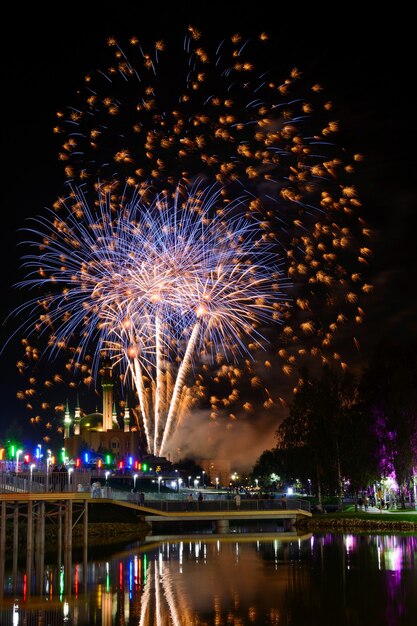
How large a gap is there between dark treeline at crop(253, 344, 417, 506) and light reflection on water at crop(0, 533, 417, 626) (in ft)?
63.0

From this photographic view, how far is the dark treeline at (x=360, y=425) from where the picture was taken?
68250 millimetres

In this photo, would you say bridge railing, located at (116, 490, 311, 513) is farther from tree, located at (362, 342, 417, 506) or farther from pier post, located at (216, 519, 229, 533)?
tree, located at (362, 342, 417, 506)

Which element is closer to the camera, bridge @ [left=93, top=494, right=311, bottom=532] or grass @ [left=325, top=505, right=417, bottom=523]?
grass @ [left=325, top=505, right=417, bottom=523]

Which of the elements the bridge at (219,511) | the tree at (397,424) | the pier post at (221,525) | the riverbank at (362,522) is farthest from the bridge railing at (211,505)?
the tree at (397,424)

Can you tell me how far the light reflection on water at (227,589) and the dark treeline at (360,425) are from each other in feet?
63.0

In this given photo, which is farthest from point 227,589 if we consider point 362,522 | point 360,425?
point 360,425

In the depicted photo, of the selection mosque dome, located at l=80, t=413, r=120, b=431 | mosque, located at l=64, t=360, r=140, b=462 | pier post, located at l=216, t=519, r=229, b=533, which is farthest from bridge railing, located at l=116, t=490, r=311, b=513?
mosque dome, located at l=80, t=413, r=120, b=431

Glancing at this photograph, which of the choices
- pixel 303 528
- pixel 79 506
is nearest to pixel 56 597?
pixel 79 506

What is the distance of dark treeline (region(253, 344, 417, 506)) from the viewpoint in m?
68.2

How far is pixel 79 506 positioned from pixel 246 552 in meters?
15.8

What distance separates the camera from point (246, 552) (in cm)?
4859

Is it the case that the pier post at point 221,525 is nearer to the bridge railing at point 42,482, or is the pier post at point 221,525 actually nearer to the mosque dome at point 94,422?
the bridge railing at point 42,482

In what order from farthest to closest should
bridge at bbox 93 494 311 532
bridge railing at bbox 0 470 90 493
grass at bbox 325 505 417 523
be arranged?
bridge at bbox 93 494 311 532 < grass at bbox 325 505 417 523 < bridge railing at bbox 0 470 90 493

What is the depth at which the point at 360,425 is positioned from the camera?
72312mm
